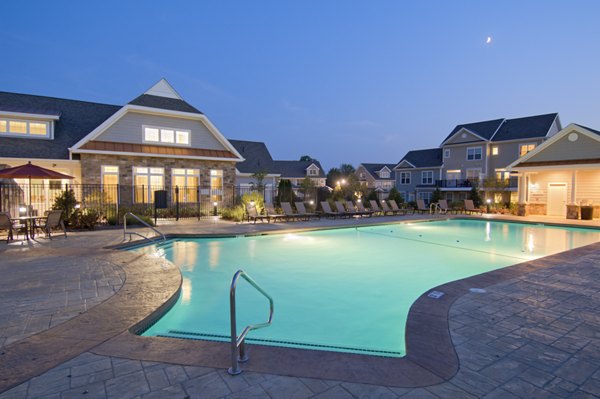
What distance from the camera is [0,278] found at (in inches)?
229

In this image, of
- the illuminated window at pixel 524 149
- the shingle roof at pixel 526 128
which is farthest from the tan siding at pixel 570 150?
the illuminated window at pixel 524 149

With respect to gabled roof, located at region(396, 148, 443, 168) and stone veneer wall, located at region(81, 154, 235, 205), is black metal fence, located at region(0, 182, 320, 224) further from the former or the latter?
gabled roof, located at region(396, 148, 443, 168)

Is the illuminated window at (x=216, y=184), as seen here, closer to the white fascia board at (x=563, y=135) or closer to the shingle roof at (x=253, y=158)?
the shingle roof at (x=253, y=158)

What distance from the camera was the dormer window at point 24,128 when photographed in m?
17.0

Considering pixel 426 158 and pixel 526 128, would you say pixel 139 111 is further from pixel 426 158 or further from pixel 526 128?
pixel 526 128

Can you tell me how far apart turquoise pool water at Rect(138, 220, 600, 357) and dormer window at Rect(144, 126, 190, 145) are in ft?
33.1

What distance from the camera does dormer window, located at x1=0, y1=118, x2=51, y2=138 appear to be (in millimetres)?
16984

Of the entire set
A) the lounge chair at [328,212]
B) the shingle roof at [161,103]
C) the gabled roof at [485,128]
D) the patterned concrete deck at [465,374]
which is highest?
the gabled roof at [485,128]

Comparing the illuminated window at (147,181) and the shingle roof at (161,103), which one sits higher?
the shingle roof at (161,103)

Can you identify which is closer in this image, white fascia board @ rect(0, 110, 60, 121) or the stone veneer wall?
white fascia board @ rect(0, 110, 60, 121)

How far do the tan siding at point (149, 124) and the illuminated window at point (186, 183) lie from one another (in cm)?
175

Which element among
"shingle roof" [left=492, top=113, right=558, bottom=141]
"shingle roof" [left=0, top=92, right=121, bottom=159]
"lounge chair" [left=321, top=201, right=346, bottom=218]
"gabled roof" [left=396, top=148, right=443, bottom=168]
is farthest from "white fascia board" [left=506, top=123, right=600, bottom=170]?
"shingle roof" [left=0, top=92, right=121, bottom=159]

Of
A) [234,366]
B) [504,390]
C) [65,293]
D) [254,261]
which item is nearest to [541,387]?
[504,390]

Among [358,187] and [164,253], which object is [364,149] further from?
[164,253]
